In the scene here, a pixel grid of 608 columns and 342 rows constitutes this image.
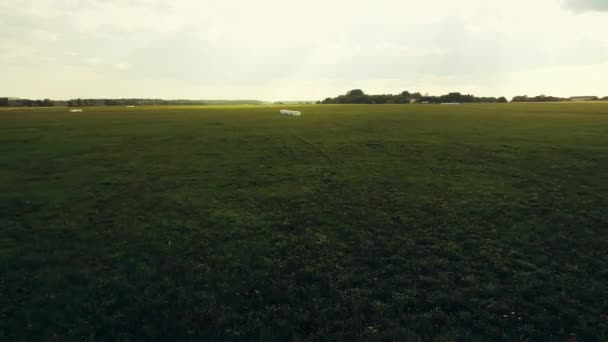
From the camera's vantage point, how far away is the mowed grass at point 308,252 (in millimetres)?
10477

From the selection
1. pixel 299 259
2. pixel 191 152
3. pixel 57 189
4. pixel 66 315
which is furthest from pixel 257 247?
pixel 191 152

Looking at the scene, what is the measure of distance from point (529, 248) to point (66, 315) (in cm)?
1851

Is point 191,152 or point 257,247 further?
point 191,152

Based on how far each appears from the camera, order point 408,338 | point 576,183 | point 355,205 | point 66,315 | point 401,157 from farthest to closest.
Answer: point 401,157 < point 576,183 < point 355,205 < point 66,315 < point 408,338

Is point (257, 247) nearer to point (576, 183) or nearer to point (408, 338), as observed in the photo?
point (408, 338)

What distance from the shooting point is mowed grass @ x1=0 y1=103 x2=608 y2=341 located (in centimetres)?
1048

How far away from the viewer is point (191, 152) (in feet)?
137

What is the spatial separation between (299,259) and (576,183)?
23281mm

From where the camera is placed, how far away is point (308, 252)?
49.4 feet

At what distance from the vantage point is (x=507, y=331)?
9.90 metres

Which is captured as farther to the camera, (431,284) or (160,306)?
(431,284)

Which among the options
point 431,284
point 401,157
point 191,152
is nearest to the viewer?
point 431,284

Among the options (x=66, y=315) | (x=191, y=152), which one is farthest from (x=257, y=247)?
(x=191, y=152)

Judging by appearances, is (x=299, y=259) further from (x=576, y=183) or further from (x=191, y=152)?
(x=191, y=152)
